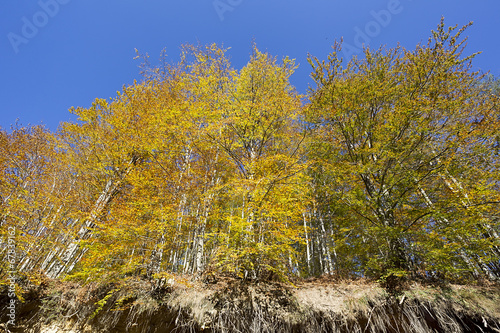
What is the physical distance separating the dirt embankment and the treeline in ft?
1.57

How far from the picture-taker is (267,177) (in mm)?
6328

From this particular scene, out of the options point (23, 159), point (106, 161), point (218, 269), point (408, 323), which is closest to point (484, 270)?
point (408, 323)

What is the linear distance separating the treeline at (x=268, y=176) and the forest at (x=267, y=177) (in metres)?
0.06

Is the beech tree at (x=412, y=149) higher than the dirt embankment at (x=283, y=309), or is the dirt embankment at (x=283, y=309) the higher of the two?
the beech tree at (x=412, y=149)

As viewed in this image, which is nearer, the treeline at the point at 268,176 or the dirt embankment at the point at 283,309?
the dirt embankment at the point at 283,309

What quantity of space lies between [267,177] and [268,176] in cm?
7

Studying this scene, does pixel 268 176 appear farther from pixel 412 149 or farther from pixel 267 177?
pixel 412 149

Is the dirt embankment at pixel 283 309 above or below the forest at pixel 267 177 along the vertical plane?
below

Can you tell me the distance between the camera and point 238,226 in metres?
5.30

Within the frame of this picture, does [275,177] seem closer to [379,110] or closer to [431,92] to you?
[379,110]

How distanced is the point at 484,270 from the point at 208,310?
8.38 m

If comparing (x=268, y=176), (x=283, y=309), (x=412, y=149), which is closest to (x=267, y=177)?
(x=268, y=176)

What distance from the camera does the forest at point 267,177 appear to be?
5.70m

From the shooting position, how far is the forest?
570 cm
